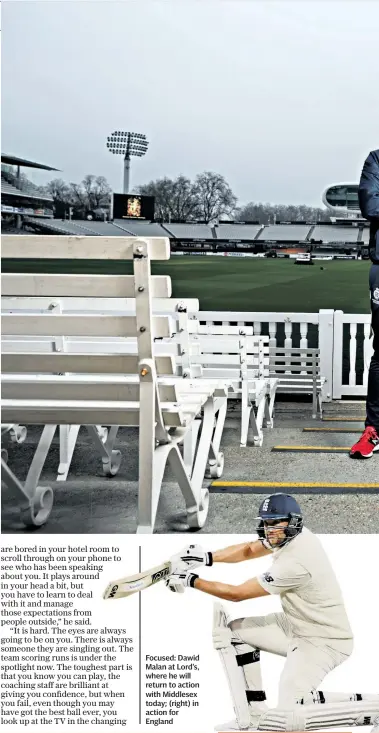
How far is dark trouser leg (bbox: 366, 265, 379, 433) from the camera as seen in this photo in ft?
8.89

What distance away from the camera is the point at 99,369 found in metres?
2.21

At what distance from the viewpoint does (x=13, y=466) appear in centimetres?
238

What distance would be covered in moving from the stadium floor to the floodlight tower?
0.86 m

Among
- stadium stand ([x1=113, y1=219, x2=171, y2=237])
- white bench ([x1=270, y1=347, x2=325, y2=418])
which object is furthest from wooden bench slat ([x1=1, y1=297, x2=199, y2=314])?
white bench ([x1=270, y1=347, x2=325, y2=418])

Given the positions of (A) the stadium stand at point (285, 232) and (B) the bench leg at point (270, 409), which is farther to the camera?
(B) the bench leg at point (270, 409)

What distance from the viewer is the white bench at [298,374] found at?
4.08 meters

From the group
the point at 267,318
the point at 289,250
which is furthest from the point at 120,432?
the point at 267,318

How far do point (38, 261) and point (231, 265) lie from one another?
1.47 meters

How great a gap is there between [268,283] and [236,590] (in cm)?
217

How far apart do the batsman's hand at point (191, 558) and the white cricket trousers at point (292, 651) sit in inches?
5.4

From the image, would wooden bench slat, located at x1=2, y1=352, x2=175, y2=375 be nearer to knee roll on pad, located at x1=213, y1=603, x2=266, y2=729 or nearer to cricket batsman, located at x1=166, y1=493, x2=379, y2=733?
cricket batsman, located at x1=166, y1=493, x2=379, y2=733

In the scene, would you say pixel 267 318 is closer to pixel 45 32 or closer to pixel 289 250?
pixel 289 250

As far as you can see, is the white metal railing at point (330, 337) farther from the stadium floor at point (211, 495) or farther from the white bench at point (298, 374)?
the stadium floor at point (211, 495)

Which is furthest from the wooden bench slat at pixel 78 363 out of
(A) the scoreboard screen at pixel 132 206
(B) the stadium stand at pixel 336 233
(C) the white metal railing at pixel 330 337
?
(C) the white metal railing at pixel 330 337
